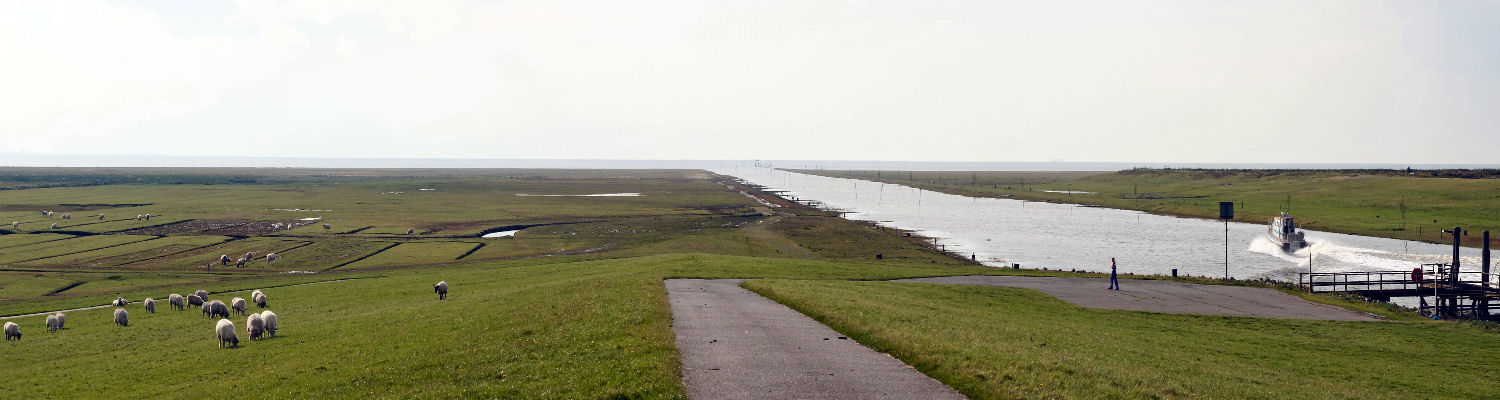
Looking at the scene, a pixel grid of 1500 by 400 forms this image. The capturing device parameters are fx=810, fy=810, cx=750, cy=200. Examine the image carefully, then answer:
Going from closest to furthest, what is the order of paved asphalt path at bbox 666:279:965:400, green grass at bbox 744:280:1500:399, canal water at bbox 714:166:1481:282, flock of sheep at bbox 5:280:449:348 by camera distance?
paved asphalt path at bbox 666:279:965:400 → green grass at bbox 744:280:1500:399 → flock of sheep at bbox 5:280:449:348 → canal water at bbox 714:166:1481:282

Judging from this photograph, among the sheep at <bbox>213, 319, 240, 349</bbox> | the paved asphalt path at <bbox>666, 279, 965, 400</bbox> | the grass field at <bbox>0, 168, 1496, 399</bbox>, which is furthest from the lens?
the sheep at <bbox>213, 319, 240, 349</bbox>

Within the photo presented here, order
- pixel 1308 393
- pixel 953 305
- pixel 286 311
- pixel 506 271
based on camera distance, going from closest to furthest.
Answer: pixel 1308 393 → pixel 953 305 → pixel 286 311 → pixel 506 271

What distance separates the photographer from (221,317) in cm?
4325

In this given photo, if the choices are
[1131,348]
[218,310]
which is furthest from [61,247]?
[1131,348]

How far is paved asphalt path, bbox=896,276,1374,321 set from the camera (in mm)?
43188

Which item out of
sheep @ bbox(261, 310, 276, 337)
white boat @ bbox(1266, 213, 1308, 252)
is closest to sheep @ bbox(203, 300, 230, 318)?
sheep @ bbox(261, 310, 276, 337)

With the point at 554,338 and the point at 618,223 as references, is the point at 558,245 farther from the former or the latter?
the point at 554,338

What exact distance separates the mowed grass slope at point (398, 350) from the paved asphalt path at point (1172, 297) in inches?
748

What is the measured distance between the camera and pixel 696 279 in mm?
44625

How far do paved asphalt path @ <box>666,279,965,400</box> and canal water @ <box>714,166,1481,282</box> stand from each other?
2206 inches

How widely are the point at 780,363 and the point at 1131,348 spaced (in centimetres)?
1475

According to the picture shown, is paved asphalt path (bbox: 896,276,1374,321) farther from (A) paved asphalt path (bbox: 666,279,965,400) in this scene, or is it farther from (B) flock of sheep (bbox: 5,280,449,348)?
(B) flock of sheep (bbox: 5,280,449,348)

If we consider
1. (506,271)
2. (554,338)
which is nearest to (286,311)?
(506,271)

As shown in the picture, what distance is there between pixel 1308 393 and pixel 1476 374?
498 inches
